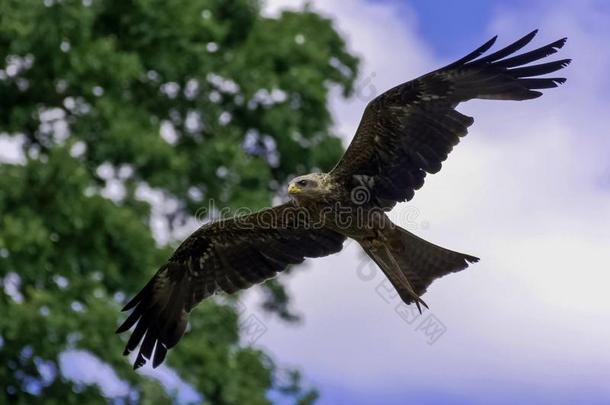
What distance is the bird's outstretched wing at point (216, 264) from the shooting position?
1307 centimetres

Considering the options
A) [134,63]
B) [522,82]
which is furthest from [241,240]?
[134,63]

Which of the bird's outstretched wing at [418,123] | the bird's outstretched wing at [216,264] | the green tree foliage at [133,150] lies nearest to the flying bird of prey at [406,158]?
the bird's outstretched wing at [418,123]

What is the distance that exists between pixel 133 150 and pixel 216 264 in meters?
6.19

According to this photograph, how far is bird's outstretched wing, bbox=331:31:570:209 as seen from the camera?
38.3 ft

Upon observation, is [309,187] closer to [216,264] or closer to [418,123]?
[418,123]

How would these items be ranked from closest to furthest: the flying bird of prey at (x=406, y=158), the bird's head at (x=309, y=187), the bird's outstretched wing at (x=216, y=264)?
the flying bird of prey at (x=406, y=158) < the bird's head at (x=309, y=187) < the bird's outstretched wing at (x=216, y=264)

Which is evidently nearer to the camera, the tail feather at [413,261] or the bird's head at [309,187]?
the bird's head at [309,187]

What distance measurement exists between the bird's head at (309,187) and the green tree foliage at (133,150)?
6.42 metres

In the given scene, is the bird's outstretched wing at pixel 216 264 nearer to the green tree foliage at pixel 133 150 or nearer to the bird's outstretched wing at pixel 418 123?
the bird's outstretched wing at pixel 418 123

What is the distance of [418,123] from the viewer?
39.3 feet

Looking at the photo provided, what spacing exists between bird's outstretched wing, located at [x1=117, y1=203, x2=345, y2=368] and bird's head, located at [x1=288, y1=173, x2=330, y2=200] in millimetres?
983

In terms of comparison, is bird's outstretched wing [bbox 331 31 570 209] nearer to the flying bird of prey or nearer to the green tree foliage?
the flying bird of prey

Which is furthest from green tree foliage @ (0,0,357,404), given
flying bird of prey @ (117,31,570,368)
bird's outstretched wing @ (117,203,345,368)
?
flying bird of prey @ (117,31,570,368)

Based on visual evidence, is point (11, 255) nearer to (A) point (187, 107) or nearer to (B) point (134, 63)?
(B) point (134, 63)
